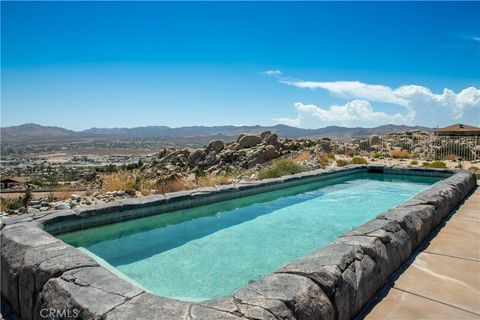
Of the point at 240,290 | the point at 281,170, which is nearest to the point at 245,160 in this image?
the point at 281,170

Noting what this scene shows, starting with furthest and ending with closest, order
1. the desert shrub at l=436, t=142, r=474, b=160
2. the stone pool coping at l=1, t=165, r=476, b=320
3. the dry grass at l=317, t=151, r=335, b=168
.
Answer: the desert shrub at l=436, t=142, r=474, b=160 < the dry grass at l=317, t=151, r=335, b=168 < the stone pool coping at l=1, t=165, r=476, b=320

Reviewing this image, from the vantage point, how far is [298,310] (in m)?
2.10

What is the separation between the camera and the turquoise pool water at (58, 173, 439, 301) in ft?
13.2

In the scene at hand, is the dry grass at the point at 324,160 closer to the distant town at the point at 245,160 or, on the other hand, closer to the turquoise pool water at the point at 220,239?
the distant town at the point at 245,160

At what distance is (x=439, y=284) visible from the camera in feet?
9.83

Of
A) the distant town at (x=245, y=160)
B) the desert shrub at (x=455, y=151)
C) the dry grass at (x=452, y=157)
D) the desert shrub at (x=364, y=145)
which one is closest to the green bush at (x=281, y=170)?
the distant town at (x=245, y=160)

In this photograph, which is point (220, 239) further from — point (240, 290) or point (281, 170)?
point (281, 170)

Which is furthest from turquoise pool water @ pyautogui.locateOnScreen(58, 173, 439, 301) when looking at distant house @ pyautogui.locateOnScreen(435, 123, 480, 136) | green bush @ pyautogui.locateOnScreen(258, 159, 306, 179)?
→ distant house @ pyautogui.locateOnScreen(435, 123, 480, 136)

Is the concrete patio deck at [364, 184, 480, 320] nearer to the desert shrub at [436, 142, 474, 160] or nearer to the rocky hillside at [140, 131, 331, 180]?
the desert shrub at [436, 142, 474, 160]

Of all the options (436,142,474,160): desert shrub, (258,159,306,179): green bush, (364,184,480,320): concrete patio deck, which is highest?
(436,142,474,160): desert shrub

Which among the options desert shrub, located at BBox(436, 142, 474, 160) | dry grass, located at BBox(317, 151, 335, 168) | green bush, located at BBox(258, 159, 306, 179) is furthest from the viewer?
desert shrub, located at BBox(436, 142, 474, 160)

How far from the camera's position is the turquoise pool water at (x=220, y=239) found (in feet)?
13.2

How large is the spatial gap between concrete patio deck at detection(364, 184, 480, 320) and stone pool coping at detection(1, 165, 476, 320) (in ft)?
0.44

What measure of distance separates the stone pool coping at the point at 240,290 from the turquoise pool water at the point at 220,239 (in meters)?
1.16
